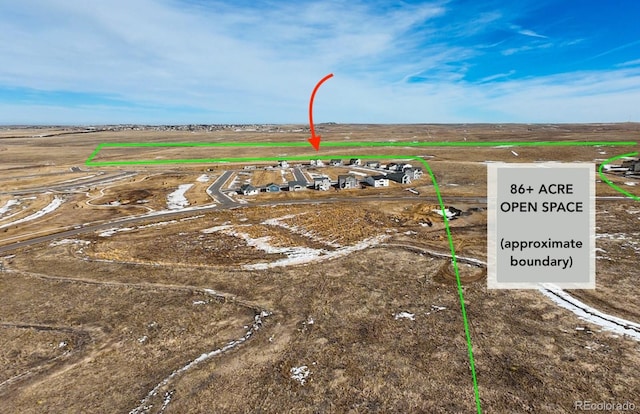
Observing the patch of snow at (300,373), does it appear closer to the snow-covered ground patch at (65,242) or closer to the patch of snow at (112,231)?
the snow-covered ground patch at (65,242)

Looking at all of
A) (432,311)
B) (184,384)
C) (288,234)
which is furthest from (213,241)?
(432,311)

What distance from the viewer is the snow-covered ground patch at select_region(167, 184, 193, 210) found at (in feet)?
171

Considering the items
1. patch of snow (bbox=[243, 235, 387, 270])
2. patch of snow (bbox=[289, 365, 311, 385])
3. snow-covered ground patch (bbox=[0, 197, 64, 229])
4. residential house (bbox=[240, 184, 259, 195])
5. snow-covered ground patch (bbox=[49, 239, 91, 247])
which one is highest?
residential house (bbox=[240, 184, 259, 195])

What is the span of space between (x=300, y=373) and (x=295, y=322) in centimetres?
431

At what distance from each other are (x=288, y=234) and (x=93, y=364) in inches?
895

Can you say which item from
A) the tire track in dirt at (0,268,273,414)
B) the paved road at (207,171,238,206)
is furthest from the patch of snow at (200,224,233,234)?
the tire track in dirt at (0,268,273,414)

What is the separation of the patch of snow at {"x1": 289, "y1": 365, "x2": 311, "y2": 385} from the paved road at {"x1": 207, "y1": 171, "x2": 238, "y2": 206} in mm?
39444

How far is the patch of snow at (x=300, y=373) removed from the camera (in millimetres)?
15656

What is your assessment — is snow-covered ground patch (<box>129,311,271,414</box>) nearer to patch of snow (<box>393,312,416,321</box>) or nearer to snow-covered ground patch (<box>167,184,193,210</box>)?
patch of snow (<box>393,312,416,321</box>)

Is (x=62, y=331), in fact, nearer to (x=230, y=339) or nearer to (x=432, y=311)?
(x=230, y=339)

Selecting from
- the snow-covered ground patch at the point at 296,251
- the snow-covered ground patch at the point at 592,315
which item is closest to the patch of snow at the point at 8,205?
the snow-covered ground patch at the point at 296,251

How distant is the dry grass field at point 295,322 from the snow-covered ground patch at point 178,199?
1102 cm

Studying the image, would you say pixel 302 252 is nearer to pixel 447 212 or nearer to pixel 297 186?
pixel 447 212

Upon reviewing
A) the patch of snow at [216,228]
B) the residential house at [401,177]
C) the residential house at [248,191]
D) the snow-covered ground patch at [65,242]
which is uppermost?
the residential house at [401,177]
